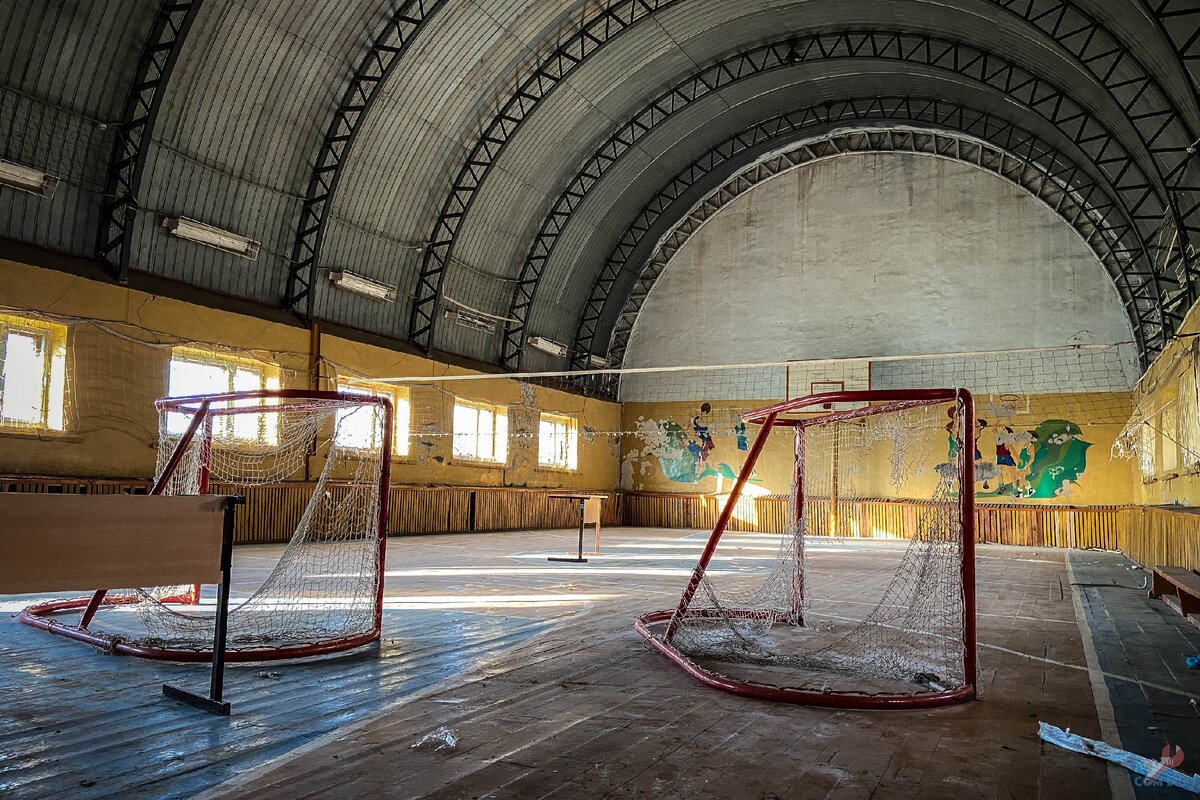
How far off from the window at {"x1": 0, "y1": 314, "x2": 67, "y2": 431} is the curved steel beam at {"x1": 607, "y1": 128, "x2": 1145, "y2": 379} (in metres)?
17.5

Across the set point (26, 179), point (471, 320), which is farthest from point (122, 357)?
point (471, 320)

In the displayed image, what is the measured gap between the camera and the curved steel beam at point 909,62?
2047cm

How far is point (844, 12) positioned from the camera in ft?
69.6

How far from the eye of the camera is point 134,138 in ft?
50.2

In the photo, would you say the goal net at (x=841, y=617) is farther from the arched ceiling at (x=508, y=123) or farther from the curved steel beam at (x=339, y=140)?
the curved steel beam at (x=339, y=140)

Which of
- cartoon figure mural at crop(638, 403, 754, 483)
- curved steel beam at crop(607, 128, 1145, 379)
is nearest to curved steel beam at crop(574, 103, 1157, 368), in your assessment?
curved steel beam at crop(607, 128, 1145, 379)

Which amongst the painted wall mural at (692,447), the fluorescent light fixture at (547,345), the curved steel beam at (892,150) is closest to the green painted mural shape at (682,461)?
the painted wall mural at (692,447)

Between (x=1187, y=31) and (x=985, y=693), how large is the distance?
13.4 meters

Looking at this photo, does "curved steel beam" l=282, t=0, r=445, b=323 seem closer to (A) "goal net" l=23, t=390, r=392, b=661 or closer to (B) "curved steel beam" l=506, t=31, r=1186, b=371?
(A) "goal net" l=23, t=390, r=392, b=661

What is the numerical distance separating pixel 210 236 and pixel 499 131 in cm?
785

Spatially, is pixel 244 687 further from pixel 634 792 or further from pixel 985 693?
pixel 985 693

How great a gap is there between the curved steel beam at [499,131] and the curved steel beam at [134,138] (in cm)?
753

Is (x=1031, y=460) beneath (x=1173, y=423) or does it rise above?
beneath

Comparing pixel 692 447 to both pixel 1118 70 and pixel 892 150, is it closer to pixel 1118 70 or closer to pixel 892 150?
pixel 892 150
